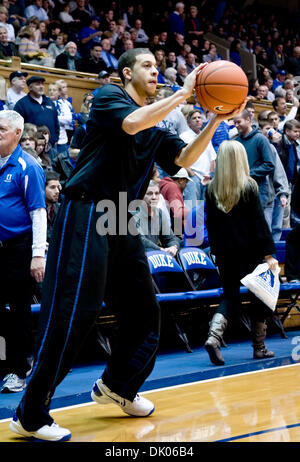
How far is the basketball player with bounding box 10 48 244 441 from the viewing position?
10.9ft

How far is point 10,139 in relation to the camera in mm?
4805

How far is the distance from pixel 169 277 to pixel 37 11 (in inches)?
326

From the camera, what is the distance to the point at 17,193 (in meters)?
4.80

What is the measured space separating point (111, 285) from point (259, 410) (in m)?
1.14

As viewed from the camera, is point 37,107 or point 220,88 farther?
point 37,107

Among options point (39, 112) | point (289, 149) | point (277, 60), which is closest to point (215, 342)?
point (39, 112)

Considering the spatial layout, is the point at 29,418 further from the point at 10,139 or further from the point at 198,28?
the point at 198,28

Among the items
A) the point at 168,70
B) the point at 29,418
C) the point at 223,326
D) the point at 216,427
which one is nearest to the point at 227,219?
the point at 223,326

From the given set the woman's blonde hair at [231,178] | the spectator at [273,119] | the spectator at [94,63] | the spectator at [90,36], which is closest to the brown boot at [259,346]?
the woman's blonde hair at [231,178]

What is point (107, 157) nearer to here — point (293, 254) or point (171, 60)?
point (293, 254)

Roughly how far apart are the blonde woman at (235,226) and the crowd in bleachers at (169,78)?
43.1 inches

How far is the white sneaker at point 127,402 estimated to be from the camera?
12.7 ft

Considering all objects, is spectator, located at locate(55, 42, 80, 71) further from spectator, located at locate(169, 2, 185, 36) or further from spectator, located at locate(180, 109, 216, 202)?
spectator, located at locate(169, 2, 185, 36)

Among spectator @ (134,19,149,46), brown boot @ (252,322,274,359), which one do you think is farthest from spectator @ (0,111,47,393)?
spectator @ (134,19,149,46)
